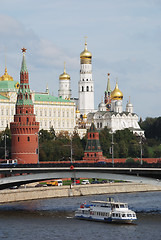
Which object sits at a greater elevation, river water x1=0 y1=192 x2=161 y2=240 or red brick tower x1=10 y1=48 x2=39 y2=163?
red brick tower x1=10 y1=48 x2=39 y2=163

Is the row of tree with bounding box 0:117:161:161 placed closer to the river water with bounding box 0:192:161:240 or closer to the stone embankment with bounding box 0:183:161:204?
the stone embankment with bounding box 0:183:161:204

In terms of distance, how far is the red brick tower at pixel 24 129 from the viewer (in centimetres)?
14100

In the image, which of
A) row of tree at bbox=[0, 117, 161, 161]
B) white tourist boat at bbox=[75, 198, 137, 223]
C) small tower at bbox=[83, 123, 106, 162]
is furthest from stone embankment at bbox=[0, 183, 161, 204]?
small tower at bbox=[83, 123, 106, 162]

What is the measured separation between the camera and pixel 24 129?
142 m

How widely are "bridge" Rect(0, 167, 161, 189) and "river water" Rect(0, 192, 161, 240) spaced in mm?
3366

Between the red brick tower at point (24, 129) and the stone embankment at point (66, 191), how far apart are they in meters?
25.0

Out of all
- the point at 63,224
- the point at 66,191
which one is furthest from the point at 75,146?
the point at 63,224

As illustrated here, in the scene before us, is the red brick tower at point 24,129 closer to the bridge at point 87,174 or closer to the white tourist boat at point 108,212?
the bridge at point 87,174

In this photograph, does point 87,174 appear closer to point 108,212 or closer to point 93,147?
point 108,212

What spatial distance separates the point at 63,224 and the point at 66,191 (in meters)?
29.5

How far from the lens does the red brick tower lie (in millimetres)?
141000

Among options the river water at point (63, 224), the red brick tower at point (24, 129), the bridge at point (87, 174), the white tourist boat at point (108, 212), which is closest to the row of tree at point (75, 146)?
the red brick tower at point (24, 129)

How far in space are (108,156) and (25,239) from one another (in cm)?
9294

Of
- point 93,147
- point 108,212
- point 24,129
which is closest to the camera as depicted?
point 108,212
